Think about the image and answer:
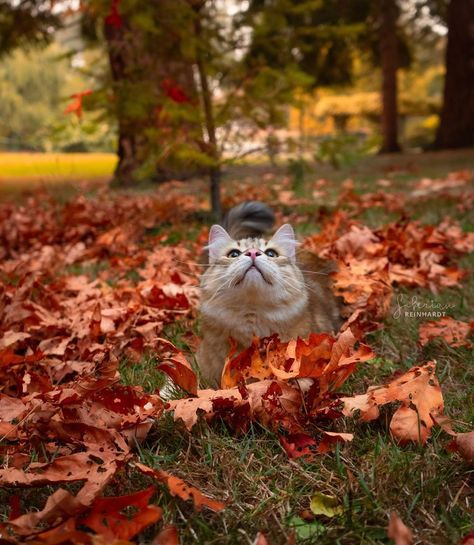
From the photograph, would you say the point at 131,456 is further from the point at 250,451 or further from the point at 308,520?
the point at 308,520

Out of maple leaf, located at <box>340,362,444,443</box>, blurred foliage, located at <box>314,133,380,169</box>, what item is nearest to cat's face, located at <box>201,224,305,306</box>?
maple leaf, located at <box>340,362,444,443</box>

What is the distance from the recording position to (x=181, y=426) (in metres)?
1.77

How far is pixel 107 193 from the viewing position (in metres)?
9.02

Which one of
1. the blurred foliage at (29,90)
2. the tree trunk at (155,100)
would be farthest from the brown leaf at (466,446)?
the blurred foliage at (29,90)

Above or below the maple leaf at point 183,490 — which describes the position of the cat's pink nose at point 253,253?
above

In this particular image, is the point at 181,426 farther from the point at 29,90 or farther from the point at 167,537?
the point at 29,90

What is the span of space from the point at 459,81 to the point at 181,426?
12.7 m

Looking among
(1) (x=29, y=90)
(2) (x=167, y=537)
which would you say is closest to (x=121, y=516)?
(2) (x=167, y=537)

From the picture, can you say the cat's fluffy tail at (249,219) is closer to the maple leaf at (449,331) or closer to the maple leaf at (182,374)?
the maple leaf at (449,331)

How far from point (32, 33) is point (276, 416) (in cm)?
1159

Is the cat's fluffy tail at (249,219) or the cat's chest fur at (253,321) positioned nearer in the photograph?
the cat's chest fur at (253,321)

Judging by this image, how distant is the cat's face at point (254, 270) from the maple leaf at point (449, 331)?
0.65m

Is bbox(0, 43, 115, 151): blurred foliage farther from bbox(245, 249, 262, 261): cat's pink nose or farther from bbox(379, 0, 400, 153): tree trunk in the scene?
bbox(245, 249, 262, 261): cat's pink nose

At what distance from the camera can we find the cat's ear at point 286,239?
2.36 metres
